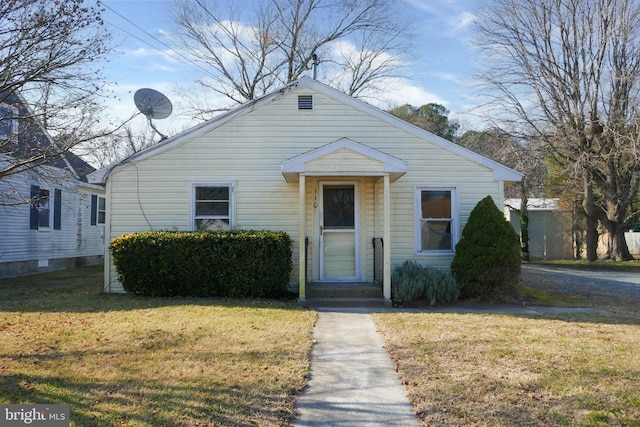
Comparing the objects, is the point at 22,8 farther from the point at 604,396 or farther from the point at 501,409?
the point at 604,396

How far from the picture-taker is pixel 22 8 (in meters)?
6.48

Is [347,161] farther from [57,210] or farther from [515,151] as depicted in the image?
[515,151]

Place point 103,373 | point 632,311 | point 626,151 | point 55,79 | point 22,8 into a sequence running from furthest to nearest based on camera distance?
1. point 626,151
2. point 632,311
3. point 55,79
4. point 22,8
5. point 103,373

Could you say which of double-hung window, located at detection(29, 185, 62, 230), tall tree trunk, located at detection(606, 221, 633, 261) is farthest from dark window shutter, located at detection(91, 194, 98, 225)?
tall tree trunk, located at detection(606, 221, 633, 261)

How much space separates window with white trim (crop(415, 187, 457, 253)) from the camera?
11.2 meters

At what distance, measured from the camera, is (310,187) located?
11.1 metres

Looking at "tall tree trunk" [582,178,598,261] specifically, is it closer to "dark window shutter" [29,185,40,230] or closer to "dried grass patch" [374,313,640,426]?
"dried grass patch" [374,313,640,426]

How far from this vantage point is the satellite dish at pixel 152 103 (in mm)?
11375

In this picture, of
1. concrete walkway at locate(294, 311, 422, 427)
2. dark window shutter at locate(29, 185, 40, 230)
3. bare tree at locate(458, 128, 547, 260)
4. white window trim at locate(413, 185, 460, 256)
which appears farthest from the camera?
bare tree at locate(458, 128, 547, 260)

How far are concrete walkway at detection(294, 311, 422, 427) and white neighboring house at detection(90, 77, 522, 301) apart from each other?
4.13m

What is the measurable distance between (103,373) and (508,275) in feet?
25.8

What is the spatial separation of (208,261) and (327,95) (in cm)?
464

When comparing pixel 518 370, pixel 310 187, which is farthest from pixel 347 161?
pixel 518 370

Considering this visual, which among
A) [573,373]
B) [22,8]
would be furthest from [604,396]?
[22,8]
